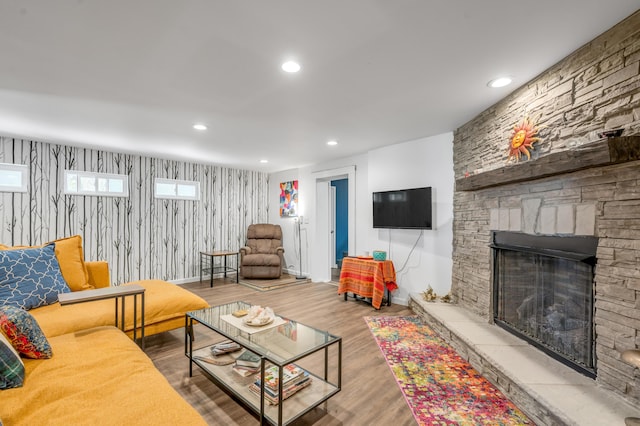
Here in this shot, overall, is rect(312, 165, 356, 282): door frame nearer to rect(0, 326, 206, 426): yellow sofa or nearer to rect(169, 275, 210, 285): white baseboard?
rect(169, 275, 210, 285): white baseboard

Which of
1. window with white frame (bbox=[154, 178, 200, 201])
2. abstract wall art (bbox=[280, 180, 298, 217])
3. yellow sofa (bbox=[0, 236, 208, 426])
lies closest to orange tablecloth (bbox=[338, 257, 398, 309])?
abstract wall art (bbox=[280, 180, 298, 217])

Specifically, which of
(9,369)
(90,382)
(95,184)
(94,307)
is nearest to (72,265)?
(94,307)

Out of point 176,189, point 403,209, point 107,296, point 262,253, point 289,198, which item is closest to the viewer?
point 107,296

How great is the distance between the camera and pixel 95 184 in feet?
14.9

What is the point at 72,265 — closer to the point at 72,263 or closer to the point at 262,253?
the point at 72,263

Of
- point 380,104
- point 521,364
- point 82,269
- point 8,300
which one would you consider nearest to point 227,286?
point 82,269

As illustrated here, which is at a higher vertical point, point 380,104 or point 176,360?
point 380,104

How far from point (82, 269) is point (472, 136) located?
4125mm

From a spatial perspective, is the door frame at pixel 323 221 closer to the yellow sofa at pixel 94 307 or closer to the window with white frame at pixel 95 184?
the yellow sofa at pixel 94 307

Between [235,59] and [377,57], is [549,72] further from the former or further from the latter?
[235,59]

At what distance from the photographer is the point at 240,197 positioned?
20.7 feet

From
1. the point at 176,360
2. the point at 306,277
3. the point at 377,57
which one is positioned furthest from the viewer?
the point at 306,277

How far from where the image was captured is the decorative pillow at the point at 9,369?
1296 millimetres

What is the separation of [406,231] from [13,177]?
5442 millimetres
